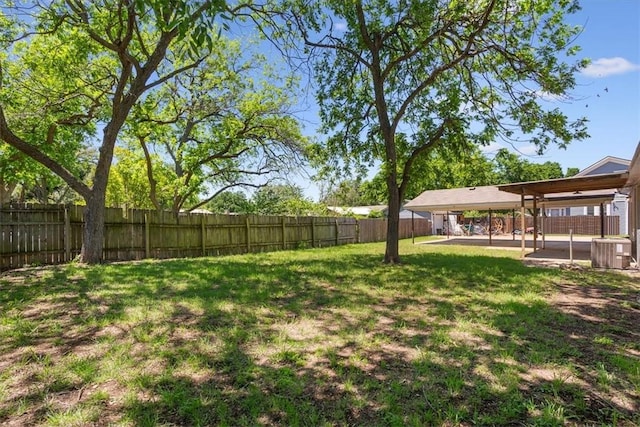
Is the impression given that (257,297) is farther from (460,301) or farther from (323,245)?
(323,245)

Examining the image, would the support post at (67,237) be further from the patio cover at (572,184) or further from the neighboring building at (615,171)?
the neighboring building at (615,171)

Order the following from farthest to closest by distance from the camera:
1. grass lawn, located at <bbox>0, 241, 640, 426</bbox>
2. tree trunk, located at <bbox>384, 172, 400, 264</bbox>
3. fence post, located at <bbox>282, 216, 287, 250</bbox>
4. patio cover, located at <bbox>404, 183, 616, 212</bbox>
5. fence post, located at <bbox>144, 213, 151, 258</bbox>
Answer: patio cover, located at <bbox>404, 183, 616, 212</bbox> < fence post, located at <bbox>282, 216, 287, 250</bbox> < fence post, located at <bbox>144, 213, 151, 258</bbox> < tree trunk, located at <bbox>384, 172, 400, 264</bbox> < grass lawn, located at <bbox>0, 241, 640, 426</bbox>

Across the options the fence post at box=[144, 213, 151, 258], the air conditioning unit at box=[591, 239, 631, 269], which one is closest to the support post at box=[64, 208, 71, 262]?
the fence post at box=[144, 213, 151, 258]

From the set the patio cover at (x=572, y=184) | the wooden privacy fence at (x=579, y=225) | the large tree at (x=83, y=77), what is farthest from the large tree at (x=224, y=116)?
the wooden privacy fence at (x=579, y=225)

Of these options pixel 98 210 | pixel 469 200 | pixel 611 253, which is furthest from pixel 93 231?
pixel 469 200

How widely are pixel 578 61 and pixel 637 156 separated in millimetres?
2887

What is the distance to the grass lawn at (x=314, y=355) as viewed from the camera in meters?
2.42

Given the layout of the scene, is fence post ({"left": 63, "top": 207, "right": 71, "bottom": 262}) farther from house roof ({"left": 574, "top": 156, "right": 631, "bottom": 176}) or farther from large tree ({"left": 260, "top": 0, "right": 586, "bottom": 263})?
house roof ({"left": 574, "top": 156, "right": 631, "bottom": 176})

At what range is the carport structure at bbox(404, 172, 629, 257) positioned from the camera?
11148mm

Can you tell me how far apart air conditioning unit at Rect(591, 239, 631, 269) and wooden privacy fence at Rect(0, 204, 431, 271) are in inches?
394

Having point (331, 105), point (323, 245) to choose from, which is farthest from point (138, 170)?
point (331, 105)

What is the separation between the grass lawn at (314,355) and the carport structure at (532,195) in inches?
228

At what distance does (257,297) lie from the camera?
220 inches

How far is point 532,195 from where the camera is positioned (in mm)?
13523
